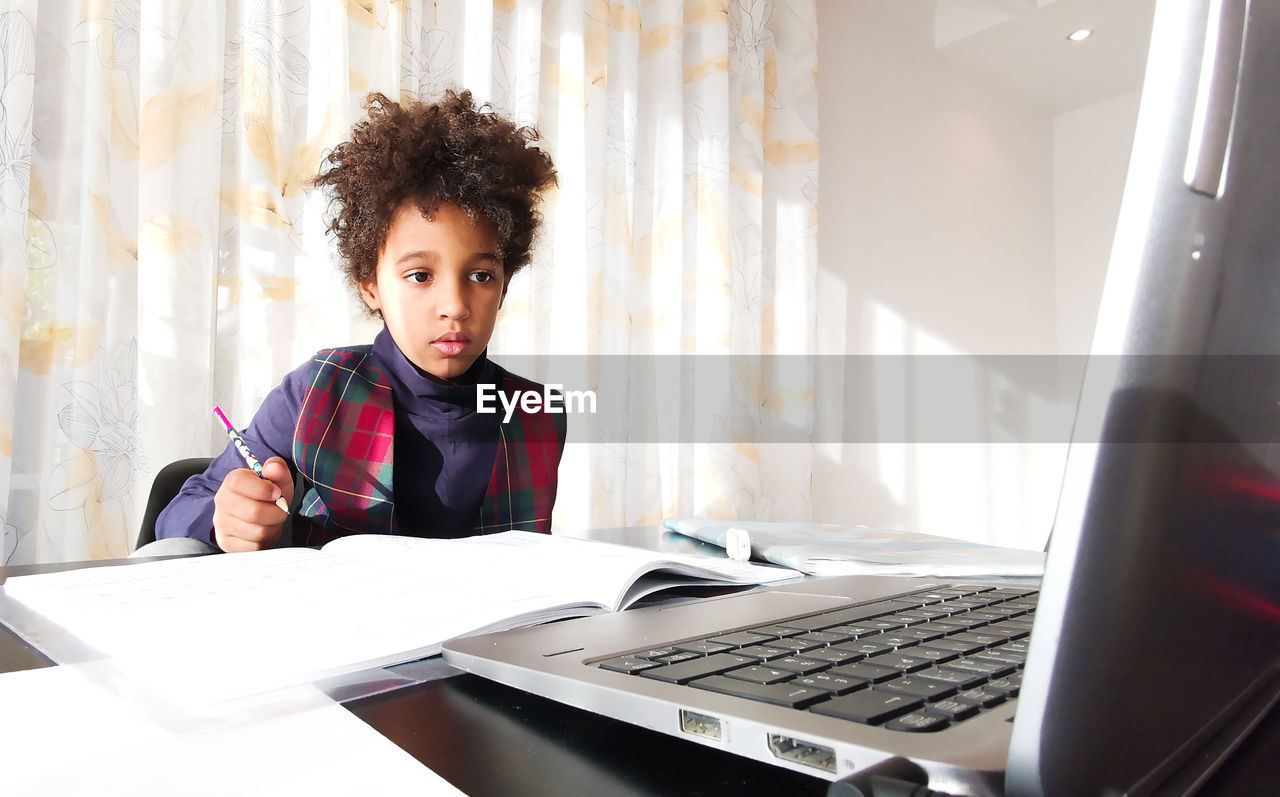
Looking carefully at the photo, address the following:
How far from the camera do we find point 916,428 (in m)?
2.98

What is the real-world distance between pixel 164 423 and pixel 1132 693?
4.54 feet

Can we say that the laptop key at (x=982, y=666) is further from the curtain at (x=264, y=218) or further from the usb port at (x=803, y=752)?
the curtain at (x=264, y=218)

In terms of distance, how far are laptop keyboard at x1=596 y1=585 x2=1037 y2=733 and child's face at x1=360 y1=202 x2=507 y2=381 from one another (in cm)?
61

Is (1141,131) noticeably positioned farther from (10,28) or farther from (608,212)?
(608,212)

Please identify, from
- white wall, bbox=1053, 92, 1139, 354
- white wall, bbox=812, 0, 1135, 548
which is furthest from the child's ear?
white wall, bbox=1053, 92, 1139, 354

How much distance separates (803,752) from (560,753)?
75 millimetres

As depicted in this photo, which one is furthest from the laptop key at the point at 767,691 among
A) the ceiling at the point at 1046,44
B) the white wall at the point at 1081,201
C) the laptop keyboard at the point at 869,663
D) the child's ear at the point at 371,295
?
the white wall at the point at 1081,201

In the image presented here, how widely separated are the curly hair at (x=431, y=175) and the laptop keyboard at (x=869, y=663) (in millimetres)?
701

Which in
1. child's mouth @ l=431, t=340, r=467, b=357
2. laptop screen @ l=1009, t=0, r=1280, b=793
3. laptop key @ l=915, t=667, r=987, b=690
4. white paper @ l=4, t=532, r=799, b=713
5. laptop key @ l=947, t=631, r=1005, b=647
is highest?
child's mouth @ l=431, t=340, r=467, b=357

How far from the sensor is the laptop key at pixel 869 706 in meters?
0.21

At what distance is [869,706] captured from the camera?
217 millimetres

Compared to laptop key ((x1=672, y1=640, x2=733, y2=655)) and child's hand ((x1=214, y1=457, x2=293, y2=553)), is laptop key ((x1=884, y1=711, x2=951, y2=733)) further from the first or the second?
child's hand ((x1=214, y1=457, x2=293, y2=553))

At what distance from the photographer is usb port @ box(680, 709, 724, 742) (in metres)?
0.22

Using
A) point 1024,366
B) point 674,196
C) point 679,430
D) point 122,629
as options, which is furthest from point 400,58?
point 1024,366
